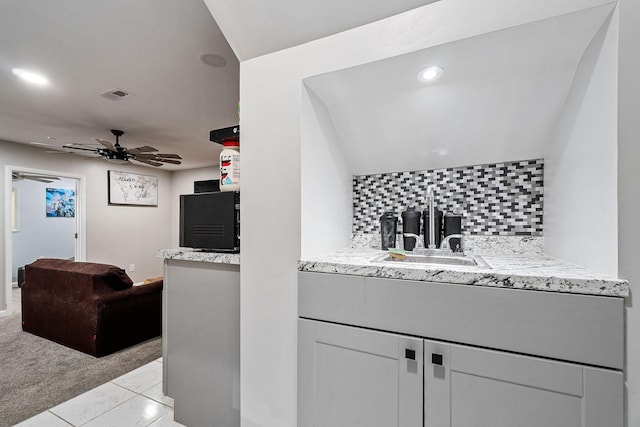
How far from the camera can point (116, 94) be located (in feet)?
8.09

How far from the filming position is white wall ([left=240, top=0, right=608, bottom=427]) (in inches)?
45.8

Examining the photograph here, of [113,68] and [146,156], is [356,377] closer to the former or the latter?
[113,68]

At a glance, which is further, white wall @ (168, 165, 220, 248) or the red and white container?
white wall @ (168, 165, 220, 248)

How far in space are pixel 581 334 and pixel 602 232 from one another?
1.09ft

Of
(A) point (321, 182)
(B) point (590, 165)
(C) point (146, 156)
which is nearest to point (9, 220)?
(C) point (146, 156)

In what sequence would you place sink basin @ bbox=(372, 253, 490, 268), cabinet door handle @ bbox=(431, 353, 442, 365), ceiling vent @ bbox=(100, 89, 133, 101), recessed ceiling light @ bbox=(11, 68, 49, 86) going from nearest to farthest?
cabinet door handle @ bbox=(431, 353, 442, 365) < sink basin @ bbox=(372, 253, 490, 268) < recessed ceiling light @ bbox=(11, 68, 49, 86) < ceiling vent @ bbox=(100, 89, 133, 101)

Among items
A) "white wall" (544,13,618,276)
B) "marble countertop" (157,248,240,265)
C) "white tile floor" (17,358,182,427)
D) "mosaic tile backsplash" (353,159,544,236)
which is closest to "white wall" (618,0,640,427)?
"white wall" (544,13,618,276)

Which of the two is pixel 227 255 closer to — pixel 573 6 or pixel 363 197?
pixel 363 197

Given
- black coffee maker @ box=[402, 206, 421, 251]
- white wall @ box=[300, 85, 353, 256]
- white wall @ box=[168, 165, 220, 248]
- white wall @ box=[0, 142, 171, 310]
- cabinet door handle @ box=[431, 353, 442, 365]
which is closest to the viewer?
cabinet door handle @ box=[431, 353, 442, 365]

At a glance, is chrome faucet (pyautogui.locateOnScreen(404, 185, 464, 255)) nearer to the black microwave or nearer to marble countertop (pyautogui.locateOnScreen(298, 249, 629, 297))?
marble countertop (pyautogui.locateOnScreen(298, 249, 629, 297))

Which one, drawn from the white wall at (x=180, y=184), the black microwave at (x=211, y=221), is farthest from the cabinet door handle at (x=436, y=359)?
the white wall at (x=180, y=184)

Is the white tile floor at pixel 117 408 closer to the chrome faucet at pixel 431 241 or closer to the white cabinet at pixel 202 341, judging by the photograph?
the white cabinet at pixel 202 341

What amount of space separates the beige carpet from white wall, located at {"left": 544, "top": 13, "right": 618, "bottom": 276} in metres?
3.01

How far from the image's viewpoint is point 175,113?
9.73ft
